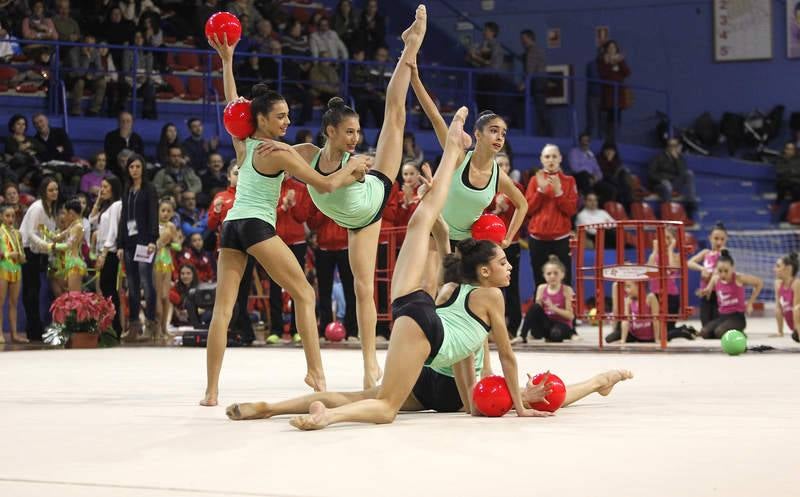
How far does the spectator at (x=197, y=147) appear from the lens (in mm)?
14586

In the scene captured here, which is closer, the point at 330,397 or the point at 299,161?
the point at 330,397

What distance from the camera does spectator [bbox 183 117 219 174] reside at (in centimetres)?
1459

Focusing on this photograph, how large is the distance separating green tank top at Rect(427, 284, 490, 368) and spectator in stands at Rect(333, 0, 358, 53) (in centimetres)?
1314

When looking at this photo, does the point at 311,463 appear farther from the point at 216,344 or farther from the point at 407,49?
the point at 407,49

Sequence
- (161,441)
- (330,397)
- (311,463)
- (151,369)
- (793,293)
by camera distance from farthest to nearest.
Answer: (793,293) < (151,369) < (330,397) < (161,441) < (311,463)

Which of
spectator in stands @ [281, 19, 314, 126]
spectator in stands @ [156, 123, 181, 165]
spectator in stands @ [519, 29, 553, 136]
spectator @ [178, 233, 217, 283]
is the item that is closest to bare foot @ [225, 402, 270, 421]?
spectator @ [178, 233, 217, 283]

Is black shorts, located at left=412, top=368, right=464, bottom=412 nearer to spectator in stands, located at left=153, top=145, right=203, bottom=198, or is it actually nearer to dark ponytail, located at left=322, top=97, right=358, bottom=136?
dark ponytail, located at left=322, top=97, right=358, bottom=136

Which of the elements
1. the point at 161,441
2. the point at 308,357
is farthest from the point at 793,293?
the point at 161,441

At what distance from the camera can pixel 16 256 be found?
1138 centimetres

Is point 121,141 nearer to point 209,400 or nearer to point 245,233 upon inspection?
point 245,233

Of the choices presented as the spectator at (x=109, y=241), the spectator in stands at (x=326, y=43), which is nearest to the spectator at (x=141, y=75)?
the spectator in stands at (x=326, y=43)

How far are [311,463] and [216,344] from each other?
2015 mm

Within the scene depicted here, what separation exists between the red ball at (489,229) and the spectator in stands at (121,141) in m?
8.15

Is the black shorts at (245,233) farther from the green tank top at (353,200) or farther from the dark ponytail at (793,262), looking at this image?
the dark ponytail at (793,262)
